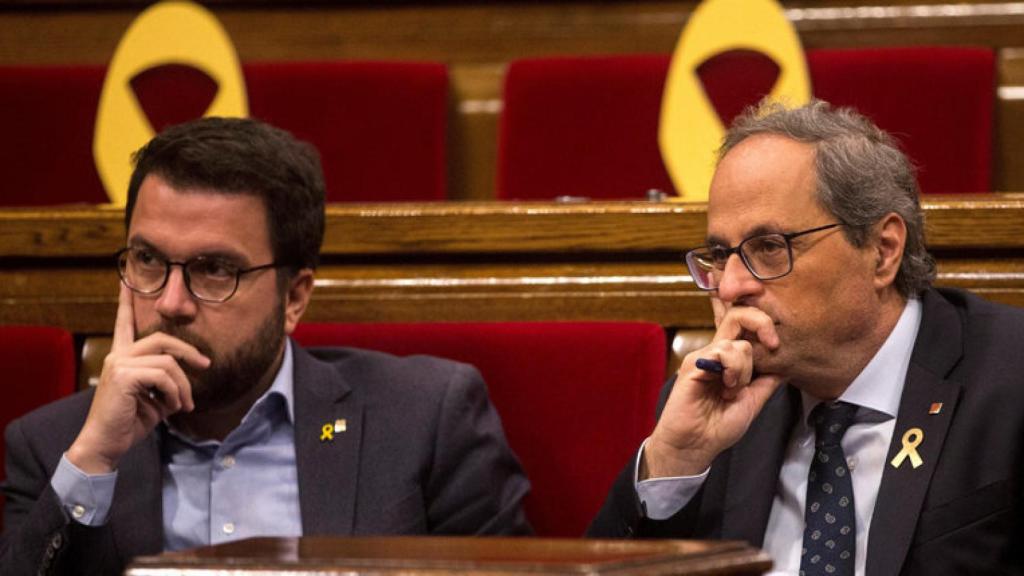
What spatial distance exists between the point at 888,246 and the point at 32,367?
1.74 ft

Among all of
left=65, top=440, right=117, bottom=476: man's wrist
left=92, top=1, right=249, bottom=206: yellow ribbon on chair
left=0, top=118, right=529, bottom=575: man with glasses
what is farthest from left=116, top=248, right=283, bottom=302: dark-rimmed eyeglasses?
left=92, top=1, right=249, bottom=206: yellow ribbon on chair

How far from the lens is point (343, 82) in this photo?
1.24 m

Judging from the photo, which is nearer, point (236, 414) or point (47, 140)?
point (236, 414)

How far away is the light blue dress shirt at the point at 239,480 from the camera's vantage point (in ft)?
2.76

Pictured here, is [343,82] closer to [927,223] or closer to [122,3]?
[122,3]

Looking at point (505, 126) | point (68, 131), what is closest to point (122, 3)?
point (68, 131)

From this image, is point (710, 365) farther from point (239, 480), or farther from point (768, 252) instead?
point (239, 480)

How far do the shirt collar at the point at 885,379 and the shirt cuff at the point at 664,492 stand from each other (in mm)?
89

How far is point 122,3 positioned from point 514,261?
0.66 metres

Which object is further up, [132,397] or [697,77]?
A: [697,77]

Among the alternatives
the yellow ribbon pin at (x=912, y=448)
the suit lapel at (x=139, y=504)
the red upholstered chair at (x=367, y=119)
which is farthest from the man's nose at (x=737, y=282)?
the red upholstered chair at (x=367, y=119)

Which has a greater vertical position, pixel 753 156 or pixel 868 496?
pixel 753 156

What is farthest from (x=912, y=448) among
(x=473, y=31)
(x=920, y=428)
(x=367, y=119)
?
(x=473, y=31)

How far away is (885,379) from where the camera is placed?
74 cm
